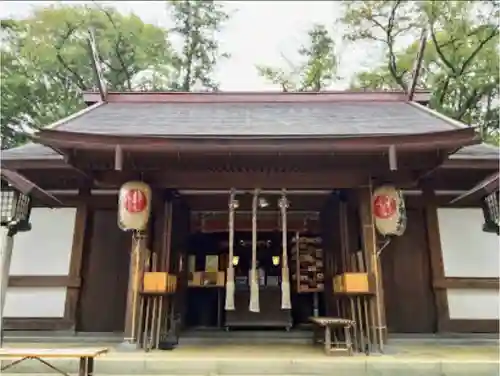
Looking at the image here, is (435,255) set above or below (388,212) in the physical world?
below

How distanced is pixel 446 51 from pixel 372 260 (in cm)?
1045

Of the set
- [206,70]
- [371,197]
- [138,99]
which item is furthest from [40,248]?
[206,70]

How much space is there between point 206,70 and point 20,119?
6749mm

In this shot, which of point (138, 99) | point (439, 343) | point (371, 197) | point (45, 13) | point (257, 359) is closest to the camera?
point (257, 359)

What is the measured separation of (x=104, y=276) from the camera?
6.47 metres

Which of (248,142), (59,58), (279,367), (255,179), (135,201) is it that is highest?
(59,58)

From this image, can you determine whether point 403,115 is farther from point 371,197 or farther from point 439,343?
point 439,343

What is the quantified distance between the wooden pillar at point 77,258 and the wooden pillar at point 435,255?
5.20 meters

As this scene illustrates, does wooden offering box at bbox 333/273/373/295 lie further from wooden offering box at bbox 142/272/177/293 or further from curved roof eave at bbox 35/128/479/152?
wooden offering box at bbox 142/272/177/293

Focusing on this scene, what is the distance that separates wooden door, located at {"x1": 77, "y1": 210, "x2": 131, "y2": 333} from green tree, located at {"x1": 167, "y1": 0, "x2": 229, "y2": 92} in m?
10.2

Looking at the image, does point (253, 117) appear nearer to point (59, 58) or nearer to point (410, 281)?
point (410, 281)

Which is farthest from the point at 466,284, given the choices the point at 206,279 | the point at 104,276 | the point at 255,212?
the point at 104,276

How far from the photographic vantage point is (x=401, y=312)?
20.7 feet

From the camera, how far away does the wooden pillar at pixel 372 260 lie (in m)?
5.05
